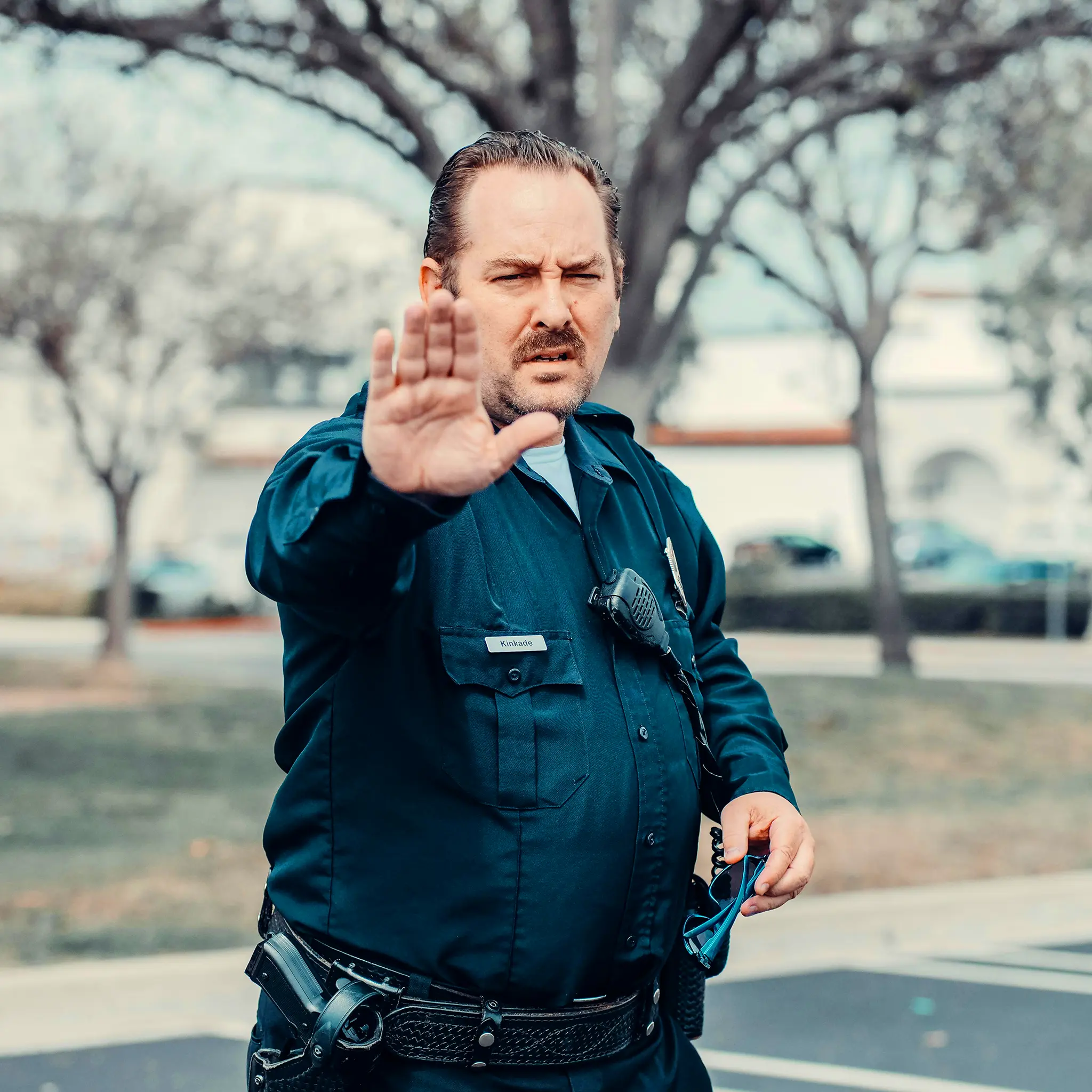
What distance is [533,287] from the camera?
6.67ft

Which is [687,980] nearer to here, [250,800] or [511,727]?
[511,727]

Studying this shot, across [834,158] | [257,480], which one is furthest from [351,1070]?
[257,480]

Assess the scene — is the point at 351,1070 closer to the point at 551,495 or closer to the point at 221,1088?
the point at 551,495

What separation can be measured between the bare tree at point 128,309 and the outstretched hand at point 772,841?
1588 cm

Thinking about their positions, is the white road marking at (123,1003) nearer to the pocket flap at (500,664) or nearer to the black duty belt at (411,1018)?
the black duty belt at (411,1018)

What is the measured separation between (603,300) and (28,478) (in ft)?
122

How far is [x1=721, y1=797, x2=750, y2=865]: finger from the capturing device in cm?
215

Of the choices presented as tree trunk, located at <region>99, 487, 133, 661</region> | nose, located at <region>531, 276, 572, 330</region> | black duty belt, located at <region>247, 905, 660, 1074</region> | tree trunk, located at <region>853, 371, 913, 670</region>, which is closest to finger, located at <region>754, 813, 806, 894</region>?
black duty belt, located at <region>247, 905, 660, 1074</region>

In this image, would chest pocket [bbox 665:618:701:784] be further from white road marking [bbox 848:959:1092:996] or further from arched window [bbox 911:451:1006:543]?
arched window [bbox 911:451:1006:543]

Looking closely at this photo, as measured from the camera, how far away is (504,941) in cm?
191

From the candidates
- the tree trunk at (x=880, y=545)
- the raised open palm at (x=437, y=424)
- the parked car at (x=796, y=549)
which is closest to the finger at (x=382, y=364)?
the raised open palm at (x=437, y=424)

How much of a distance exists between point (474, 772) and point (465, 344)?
1.86 feet

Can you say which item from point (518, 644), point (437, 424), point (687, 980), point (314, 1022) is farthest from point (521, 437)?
point (687, 980)

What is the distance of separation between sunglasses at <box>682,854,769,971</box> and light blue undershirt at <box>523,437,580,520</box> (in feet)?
1.77
